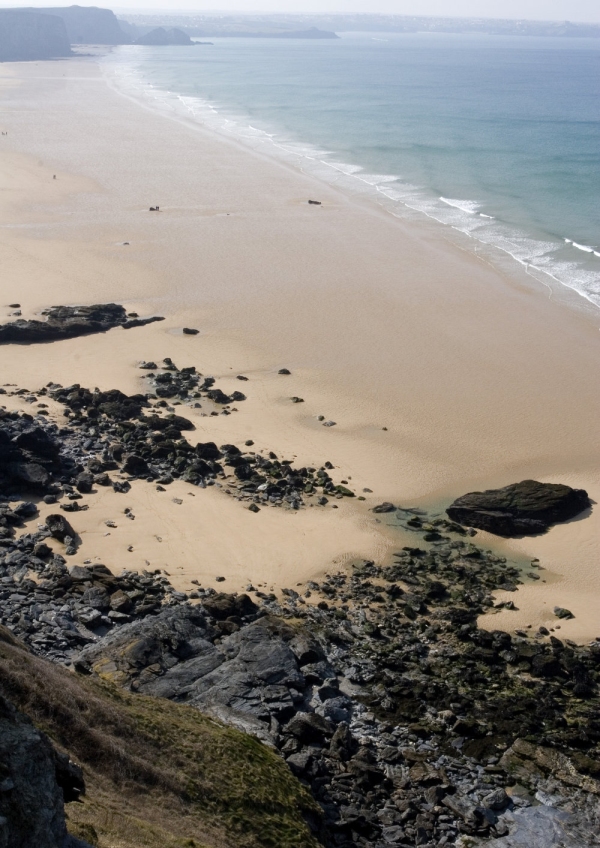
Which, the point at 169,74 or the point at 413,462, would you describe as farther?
the point at 169,74

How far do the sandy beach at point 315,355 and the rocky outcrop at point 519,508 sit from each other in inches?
17.0

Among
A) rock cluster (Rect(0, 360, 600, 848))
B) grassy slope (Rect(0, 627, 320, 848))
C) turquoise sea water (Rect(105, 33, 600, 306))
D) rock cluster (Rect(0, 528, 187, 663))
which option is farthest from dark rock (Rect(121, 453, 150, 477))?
turquoise sea water (Rect(105, 33, 600, 306))

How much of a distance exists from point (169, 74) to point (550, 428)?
130 metres

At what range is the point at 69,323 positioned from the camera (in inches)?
1314

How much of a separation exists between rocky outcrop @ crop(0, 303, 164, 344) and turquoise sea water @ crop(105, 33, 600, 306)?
63.3 ft

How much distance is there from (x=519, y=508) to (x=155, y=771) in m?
13.1

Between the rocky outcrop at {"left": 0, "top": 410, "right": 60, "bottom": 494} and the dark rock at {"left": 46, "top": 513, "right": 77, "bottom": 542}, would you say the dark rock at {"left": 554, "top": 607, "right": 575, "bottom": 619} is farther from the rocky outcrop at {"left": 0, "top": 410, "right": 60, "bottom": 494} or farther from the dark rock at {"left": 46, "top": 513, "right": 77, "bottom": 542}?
the rocky outcrop at {"left": 0, "top": 410, "right": 60, "bottom": 494}

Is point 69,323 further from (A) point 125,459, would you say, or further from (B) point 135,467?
(B) point 135,467

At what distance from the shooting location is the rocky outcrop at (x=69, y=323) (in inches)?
1271

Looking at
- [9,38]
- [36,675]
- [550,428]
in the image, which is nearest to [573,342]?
[550,428]

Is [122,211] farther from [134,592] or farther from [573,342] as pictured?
[134,592]

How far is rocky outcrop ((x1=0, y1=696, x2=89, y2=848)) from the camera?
864cm

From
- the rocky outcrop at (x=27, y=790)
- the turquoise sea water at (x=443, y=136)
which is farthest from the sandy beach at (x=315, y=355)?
the rocky outcrop at (x=27, y=790)

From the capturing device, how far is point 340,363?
105 feet
